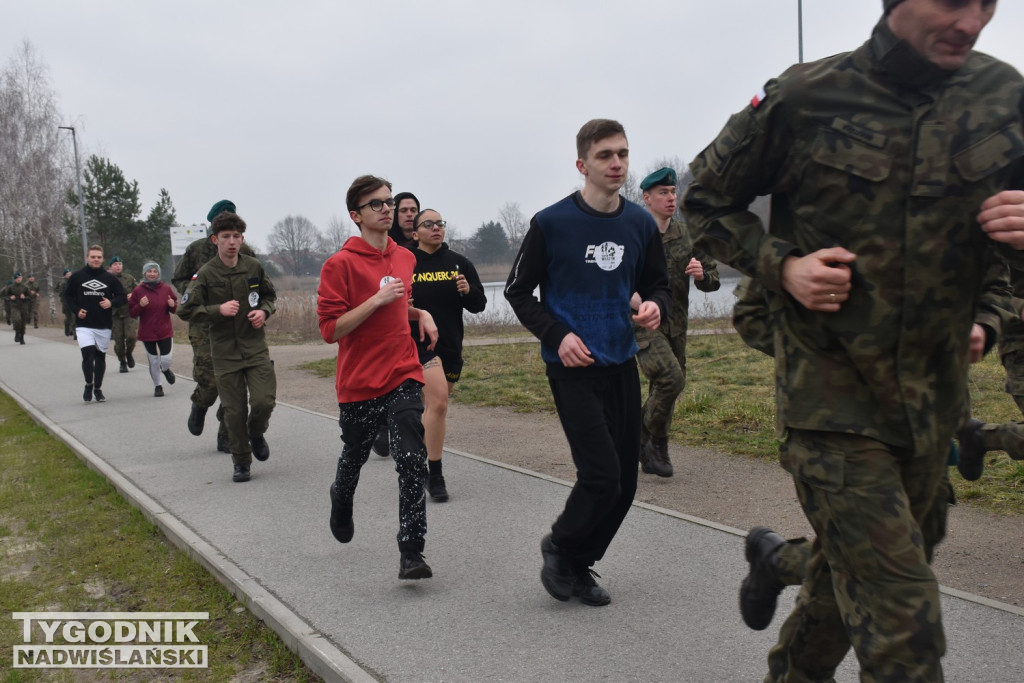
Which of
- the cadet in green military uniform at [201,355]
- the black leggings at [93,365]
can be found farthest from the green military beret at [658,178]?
the black leggings at [93,365]

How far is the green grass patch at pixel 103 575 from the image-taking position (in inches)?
161

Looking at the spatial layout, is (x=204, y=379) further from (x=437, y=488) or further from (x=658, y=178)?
(x=658, y=178)

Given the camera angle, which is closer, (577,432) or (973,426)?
(577,432)

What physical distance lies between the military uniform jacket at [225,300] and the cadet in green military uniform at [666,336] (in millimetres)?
3270

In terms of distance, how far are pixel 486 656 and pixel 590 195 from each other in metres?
2.08

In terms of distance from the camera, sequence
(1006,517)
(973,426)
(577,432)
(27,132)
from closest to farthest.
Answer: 1. (577,432)
2. (973,426)
3. (1006,517)
4. (27,132)

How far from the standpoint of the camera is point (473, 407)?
1165cm

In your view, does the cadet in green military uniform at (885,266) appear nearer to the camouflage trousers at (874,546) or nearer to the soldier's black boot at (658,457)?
the camouflage trousers at (874,546)

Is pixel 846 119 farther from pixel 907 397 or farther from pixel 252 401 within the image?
pixel 252 401

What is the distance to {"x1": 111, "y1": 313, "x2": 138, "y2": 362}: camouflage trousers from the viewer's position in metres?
17.2

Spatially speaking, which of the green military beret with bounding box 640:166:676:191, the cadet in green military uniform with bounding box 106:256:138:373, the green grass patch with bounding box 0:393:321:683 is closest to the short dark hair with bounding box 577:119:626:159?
the green military beret with bounding box 640:166:676:191

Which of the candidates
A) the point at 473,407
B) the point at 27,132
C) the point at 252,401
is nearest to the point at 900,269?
the point at 252,401

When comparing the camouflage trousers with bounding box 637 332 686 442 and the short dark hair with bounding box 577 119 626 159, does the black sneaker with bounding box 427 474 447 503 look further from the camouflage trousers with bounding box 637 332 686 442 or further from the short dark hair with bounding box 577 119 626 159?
the short dark hair with bounding box 577 119 626 159

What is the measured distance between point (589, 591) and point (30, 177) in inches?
2263
